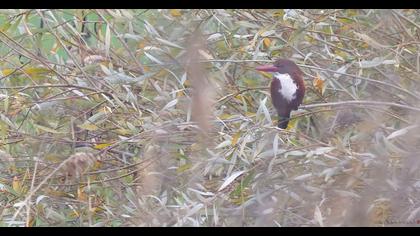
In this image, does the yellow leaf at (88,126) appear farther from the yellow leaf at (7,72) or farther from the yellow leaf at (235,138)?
the yellow leaf at (235,138)

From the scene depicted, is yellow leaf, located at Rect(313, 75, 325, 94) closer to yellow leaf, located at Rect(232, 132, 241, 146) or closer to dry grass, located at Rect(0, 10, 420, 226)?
dry grass, located at Rect(0, 10, 420, 226)

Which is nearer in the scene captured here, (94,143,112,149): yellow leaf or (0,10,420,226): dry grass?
(0,10,420,226): dry grass

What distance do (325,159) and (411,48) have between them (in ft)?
1.35

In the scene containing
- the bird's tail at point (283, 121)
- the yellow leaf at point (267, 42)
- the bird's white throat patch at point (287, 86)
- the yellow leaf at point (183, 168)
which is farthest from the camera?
the yellow leaf at point (267, 42)

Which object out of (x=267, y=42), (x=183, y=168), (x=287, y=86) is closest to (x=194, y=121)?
(x=287, y=86)

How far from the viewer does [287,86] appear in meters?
1.45

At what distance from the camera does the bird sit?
1.45m

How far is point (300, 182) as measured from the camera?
1540 millimetres

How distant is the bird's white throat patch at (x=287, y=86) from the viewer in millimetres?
1442

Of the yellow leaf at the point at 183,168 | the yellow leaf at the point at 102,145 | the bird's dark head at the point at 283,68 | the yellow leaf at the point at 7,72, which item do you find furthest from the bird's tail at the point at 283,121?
the yellow leaf at the point at 7,72

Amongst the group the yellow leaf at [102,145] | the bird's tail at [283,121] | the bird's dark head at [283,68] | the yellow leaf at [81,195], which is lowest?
the yellow leaf at [81,195]

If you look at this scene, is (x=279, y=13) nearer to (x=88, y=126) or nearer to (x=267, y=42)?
(x=267, y=42)

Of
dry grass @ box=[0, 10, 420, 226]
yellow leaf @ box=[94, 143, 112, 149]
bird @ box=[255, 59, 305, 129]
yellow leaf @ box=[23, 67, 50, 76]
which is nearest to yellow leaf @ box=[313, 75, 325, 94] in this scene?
dry grass @ box=[0, 10, 420, 226]

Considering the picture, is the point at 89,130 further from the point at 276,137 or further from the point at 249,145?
the point at 276,137
